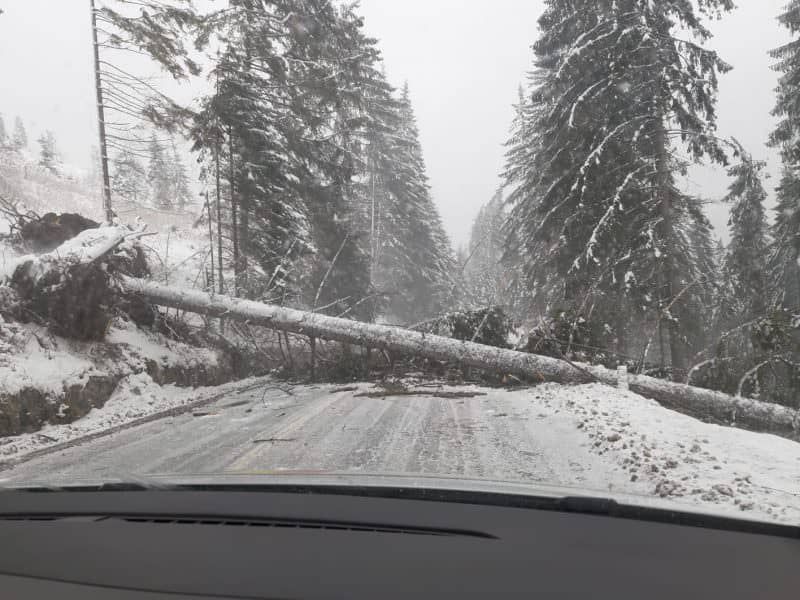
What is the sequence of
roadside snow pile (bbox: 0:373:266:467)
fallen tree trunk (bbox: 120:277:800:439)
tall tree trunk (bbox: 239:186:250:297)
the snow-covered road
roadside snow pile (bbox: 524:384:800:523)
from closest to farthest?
1. roadside snow pile (bbox: 524:384:800:523)
2. the snow-covered road
3. roadside snow pile (bbox: 0:373:266:467)
4. fallen tree trunk (bbox: 120:277:800:439)
5. tall tree trunk (bbox: 239:186:250:297)

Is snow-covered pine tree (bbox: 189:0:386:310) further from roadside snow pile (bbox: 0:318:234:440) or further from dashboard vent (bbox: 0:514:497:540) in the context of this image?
dashboard vent (bbox: 0:514:497:540)

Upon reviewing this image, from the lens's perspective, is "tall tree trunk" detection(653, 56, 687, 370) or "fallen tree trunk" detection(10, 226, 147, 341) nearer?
"fallen tree trunk" detection(10, 226, 147, 341)

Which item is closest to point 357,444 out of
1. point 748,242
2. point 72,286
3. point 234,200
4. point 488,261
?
point 72,286

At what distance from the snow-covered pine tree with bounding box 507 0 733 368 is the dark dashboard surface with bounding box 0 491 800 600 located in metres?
10.9

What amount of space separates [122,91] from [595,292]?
575 inches

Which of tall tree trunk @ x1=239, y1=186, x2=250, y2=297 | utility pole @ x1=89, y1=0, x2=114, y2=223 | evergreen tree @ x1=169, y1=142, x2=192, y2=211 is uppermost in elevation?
evergreen tree @ x1=169, y1=142, x2=192, y2=211

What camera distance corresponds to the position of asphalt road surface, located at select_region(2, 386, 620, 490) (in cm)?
454

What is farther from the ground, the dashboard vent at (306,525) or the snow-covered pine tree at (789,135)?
the snow-covered pine tree at (789,135)

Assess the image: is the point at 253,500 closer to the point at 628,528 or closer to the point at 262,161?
the point at 628,528

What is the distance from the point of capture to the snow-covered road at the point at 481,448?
391cm

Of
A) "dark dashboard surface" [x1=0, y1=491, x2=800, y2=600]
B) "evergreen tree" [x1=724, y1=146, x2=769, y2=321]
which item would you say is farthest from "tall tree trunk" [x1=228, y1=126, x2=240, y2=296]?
"evergreen tree" [x1=724, y1=146, x2=769, y2=321]

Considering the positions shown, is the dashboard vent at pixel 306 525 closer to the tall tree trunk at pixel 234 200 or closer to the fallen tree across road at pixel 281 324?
the fallen tree across road at pixel 281 324

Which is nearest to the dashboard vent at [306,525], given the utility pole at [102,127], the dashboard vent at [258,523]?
the dashboard vent at [258,523]

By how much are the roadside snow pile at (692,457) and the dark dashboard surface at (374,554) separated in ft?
1.79
